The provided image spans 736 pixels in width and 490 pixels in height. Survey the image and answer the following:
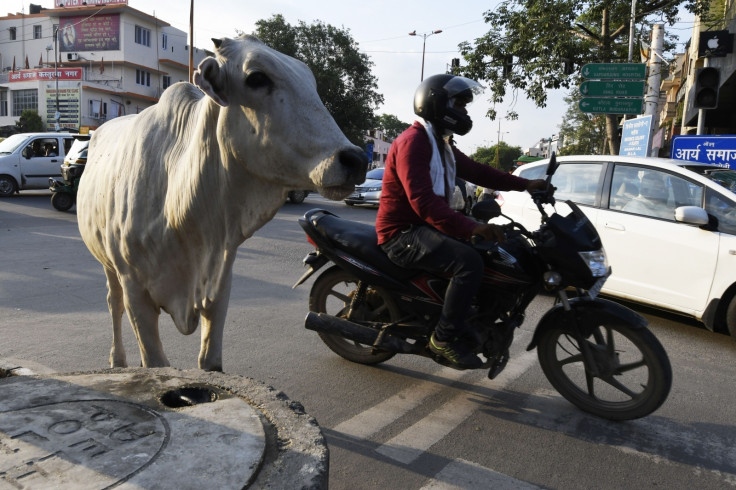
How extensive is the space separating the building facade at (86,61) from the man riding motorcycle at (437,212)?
4325 centimetres

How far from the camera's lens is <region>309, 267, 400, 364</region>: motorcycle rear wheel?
4.21m

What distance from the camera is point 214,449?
1.66 metres

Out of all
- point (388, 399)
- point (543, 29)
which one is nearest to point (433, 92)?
point (388, 399)

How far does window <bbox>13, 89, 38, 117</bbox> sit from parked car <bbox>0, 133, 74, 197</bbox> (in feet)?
103

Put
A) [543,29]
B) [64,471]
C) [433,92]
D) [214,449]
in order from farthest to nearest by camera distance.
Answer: [543,29], [433,92], [214,449], [64,471]

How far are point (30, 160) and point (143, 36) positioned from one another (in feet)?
127

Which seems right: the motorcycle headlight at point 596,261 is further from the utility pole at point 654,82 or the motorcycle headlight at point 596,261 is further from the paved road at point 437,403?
the utility pole at point 654,82

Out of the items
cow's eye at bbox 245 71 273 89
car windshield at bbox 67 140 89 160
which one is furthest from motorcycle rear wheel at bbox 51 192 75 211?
cow's eye at bbox 245 71 273 89

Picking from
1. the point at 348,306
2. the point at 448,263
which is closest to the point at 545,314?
the point at 448,263

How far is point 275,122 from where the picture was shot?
1988 mm

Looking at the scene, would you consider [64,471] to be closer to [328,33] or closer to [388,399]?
[388,399]

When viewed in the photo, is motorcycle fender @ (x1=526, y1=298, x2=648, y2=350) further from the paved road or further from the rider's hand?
the rider's hand

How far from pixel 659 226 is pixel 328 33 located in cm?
3400

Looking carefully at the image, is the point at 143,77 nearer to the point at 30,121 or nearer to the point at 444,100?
the point at 30,121
